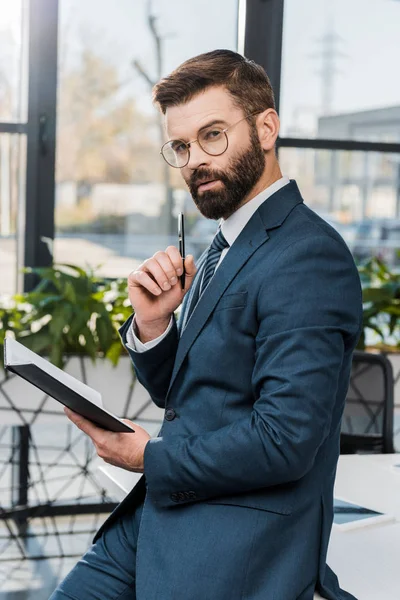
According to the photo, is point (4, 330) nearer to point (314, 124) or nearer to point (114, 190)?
point (114, 190)

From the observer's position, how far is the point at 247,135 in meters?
1.43

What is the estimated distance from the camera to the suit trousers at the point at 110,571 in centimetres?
154

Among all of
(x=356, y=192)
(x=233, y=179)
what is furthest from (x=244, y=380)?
(x=356, y=192)

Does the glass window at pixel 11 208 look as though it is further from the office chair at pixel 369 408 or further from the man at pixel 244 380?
the man at pixel 244 380

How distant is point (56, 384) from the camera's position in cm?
128

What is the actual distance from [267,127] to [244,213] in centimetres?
15

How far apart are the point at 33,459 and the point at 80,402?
303cm

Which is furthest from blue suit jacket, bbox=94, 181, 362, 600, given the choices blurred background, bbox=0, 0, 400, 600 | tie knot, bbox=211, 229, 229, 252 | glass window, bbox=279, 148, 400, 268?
glass window, bbox=279, 148, 400, 268

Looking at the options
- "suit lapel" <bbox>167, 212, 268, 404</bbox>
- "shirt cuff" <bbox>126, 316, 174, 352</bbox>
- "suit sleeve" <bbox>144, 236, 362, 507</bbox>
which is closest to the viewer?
"suit sleeve" <bbox>144, 236, 362, 507</bbox>

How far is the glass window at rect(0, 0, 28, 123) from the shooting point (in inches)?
149

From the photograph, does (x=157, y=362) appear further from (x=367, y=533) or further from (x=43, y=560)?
(x=43, y=560)

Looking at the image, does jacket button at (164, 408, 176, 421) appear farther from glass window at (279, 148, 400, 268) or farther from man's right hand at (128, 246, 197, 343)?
glass window at (279, 148, 400, 268)

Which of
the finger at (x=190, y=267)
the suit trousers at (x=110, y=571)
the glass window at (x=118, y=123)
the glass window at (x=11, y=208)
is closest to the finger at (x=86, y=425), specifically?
the suit trousers at (x=110, y=571)

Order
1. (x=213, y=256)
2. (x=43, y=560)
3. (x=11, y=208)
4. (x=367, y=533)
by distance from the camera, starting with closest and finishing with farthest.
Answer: (x=213, y=256), (x=367, y=533), (x=43, y=560), (x=11, y=208)
